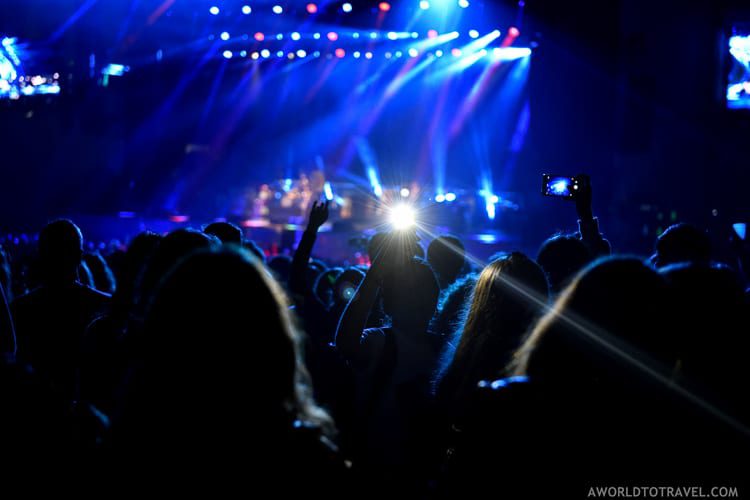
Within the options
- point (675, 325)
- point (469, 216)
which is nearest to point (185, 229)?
point (675, 325)

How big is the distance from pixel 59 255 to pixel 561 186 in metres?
2.65

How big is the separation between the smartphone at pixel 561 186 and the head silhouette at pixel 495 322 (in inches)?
54.5

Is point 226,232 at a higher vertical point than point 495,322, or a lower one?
higher

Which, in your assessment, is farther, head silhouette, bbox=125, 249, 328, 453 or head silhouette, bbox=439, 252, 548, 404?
head silhouette, bbox=439, 252, 548, 404

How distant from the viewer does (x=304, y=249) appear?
2.80 m

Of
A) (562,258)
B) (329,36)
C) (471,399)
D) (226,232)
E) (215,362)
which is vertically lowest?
(471,399)

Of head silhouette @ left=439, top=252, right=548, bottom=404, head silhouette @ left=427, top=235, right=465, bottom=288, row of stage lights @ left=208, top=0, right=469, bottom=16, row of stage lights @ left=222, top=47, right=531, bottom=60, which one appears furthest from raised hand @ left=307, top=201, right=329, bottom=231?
row of stage lights @ left=222, top=47, right=531, bottom=60

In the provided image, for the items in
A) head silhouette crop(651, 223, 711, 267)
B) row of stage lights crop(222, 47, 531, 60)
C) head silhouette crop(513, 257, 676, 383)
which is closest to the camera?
head silhouette crop(513, 257, 676, 383)

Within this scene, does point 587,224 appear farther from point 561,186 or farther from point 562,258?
point 562,258

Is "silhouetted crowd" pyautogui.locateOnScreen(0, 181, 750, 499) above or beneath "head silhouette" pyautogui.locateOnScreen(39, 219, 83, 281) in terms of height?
beneath

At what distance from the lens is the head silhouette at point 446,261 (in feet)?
11.8

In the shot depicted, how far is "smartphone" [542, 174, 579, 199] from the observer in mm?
3258

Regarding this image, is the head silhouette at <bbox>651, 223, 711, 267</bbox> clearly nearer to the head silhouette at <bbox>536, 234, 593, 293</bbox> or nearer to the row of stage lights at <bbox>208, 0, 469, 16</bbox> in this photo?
the head silhouette at <bbox>536, 234, 593, 293</bbox>

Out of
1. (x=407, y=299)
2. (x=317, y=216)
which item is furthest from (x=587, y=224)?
(x=317, y=216)
